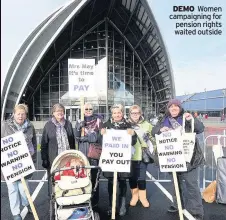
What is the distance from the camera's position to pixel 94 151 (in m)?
4.79

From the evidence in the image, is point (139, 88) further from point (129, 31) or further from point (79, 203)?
point (79, 203)

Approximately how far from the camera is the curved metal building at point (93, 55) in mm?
32469

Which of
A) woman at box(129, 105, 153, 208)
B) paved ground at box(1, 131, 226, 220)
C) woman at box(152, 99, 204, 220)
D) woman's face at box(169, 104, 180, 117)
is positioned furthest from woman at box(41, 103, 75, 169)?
woman's face at box(169, 104, 180, 117)

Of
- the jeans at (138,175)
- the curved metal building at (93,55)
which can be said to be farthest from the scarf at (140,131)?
the curved metal building at (93,55)

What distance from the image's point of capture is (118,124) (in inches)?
177

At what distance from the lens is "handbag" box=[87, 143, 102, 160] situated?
478 centimetres

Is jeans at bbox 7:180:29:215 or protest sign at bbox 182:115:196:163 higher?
protest sign at bbox 182:115:196:163

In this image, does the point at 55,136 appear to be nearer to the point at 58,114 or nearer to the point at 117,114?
the point at 58,114

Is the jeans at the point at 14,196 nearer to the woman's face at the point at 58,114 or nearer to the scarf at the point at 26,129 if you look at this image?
the scarf at the point at 26,129

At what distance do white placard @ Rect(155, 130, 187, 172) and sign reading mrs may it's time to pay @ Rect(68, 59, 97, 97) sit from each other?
5.67 ft

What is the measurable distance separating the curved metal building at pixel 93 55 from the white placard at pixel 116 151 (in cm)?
2882

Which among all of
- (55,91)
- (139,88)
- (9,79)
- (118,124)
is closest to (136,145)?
(118,124)

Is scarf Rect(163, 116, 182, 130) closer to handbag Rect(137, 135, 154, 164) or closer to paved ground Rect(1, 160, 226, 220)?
handbag Rect(137, 135, 154, 164)

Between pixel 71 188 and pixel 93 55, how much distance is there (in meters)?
33.1
